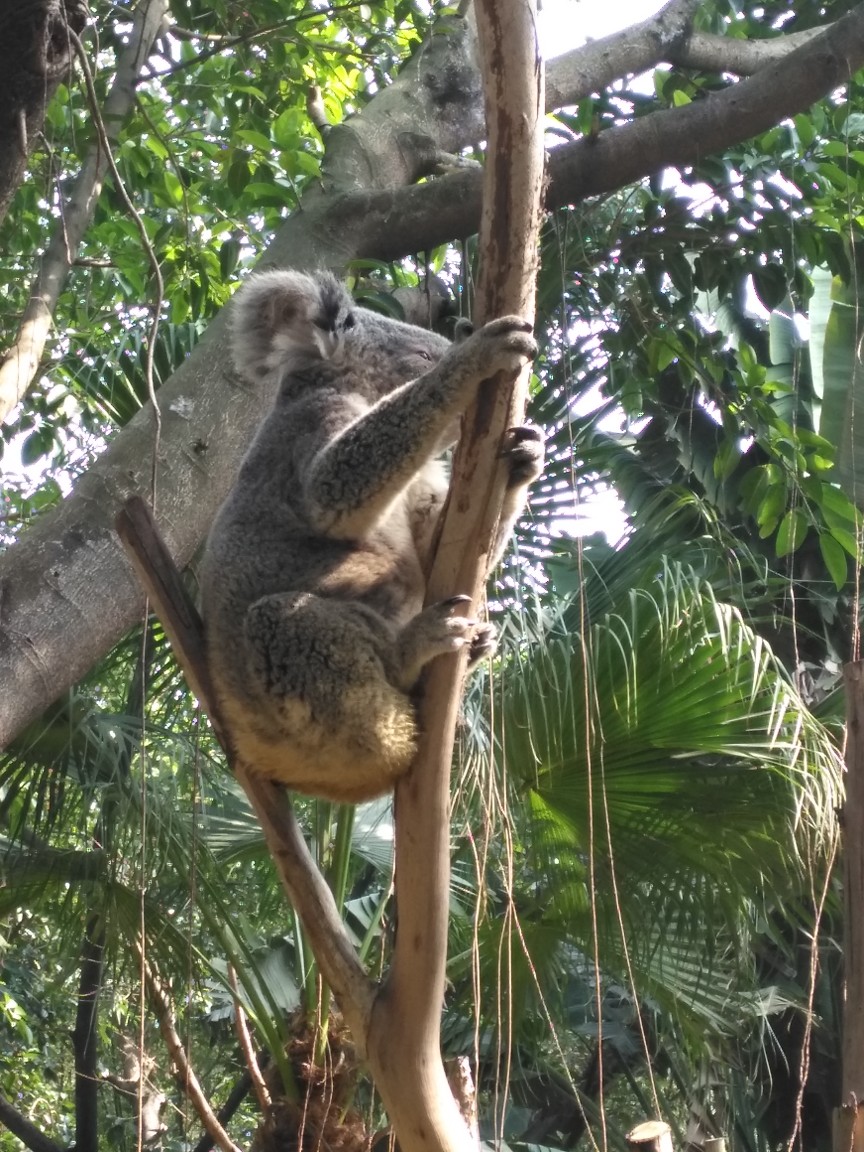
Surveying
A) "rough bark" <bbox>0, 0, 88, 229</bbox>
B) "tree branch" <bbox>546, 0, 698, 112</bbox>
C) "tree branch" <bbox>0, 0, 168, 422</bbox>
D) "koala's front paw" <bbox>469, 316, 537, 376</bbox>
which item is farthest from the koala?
"tree branch" <bbox>546, 0, 698, 112</bbox>

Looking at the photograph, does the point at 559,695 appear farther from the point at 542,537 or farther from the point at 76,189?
the point at 76,189

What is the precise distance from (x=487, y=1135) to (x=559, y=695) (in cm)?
348

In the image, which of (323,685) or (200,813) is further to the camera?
(200,813)

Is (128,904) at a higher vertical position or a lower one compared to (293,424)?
lower

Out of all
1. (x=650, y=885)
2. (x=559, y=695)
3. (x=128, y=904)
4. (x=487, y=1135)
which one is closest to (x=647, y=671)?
(x=559, y=695)

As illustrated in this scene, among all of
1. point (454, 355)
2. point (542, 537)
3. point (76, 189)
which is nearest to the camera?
point (454, 355)

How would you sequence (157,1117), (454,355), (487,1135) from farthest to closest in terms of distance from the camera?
(157,1117) < (487,1135) < (454,355)

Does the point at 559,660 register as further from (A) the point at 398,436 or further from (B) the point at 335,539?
(A) the point at 398,436

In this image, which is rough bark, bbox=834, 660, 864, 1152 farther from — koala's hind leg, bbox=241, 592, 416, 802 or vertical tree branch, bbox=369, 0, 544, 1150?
koala's hind leg, bbox=241, 592, 416, 802

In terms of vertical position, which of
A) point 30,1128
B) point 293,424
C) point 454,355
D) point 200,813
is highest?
point 293,424

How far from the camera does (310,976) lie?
11.1ft

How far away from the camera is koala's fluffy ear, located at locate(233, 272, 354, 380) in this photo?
313cm

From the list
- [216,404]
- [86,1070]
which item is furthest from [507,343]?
[86,1070]

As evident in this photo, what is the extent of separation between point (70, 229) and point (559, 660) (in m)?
1.78
